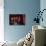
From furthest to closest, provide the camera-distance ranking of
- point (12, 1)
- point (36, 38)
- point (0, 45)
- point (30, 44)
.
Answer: point (12, 1)
point (0, 45)
point (30, 44)
point (36, 38)

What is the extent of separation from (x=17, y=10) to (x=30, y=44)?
2.66 meters

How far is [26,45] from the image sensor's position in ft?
10.9

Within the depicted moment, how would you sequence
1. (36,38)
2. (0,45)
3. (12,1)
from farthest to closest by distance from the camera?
(12,1) < (0,45) < (36,38)

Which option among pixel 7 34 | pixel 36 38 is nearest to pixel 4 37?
pixel 7 34

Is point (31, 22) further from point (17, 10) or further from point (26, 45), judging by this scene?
point (26, 45)

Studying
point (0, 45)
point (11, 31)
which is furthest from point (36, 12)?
point (0, 45)

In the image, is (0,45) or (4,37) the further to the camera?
(4,37)

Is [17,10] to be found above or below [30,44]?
above

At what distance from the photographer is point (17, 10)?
571 cm

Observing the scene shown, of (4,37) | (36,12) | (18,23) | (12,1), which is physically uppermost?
(12,1)

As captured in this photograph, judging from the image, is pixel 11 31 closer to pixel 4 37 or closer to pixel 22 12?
pixel 4 37

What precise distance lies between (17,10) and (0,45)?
7.53 ft

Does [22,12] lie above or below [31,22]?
above

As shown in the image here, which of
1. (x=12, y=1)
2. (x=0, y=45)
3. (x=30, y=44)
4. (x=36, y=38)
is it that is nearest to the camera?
(x=36, y=38)
